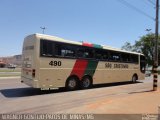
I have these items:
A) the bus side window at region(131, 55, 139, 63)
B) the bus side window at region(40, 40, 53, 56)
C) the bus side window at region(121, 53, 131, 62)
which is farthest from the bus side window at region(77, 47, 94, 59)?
the bus side window at region(131, 55, 139, 63)

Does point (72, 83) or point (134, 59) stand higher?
point (134, 59)

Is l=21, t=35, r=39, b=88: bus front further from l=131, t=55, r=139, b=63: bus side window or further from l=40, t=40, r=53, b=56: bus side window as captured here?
l=131, t=55, r=139, b=63: bus side window

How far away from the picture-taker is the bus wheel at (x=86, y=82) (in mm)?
17141

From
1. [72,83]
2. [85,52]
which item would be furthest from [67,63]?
[85,52]

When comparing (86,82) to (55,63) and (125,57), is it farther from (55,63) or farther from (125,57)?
(125,57)

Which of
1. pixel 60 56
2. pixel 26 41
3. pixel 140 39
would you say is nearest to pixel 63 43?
pixel 60 56

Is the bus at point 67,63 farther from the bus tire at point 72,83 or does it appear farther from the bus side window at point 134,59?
the bus side window at point 134,59

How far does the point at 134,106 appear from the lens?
32.5 ft

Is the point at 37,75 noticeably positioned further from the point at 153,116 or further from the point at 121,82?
the point at 121,82

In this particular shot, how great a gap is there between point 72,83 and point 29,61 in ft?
10.9

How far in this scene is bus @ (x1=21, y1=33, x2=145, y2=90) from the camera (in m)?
14.0

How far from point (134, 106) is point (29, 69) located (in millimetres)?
6756

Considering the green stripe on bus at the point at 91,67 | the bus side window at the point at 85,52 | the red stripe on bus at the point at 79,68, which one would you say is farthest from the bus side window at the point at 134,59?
the red stripe on bus at the point at 79,68

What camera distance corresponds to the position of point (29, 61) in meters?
14.4
